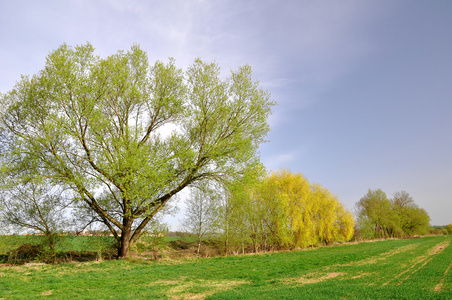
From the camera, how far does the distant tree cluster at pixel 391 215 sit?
234ft

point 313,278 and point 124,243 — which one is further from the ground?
point 124,243

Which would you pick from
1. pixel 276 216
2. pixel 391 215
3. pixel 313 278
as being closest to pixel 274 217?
pixel 276 216

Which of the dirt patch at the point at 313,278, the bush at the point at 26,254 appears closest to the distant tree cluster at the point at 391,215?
the dirt patch at the point at 313,278

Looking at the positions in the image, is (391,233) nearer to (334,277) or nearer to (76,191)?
(334,277)

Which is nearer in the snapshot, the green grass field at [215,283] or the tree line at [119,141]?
the green grass field at [215,283]

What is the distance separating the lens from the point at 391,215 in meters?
73.3

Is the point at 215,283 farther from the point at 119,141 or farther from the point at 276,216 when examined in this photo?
the point at 276,216

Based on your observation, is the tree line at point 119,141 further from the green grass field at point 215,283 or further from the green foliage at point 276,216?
the green foliage at point 276,216

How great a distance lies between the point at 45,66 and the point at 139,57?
21.5 feet

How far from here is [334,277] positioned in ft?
48.3

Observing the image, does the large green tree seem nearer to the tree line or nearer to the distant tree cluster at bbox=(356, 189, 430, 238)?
the tree line

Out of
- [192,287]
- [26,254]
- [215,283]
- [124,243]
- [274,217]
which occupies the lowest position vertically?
[215,283]

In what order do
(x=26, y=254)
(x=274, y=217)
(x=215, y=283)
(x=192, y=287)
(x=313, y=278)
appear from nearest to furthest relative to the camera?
(x=192, y=287), (x=215, y=283), (x=313, y=278), (x=26, y=254), (x=274, y=217)

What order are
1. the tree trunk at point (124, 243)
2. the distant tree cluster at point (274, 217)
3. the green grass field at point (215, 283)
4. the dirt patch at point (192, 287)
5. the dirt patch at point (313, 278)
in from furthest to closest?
1. the distant tree cluster at point (274, 217)
2. the tree trunk at point (124, 243)
3. the dirt patch at point (313, 278)
4. the dirt patch at point (192, 287)
5. the green grass field at point (215, 283)
